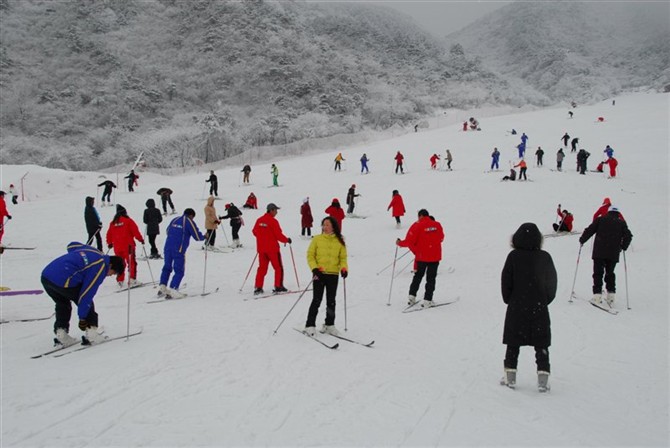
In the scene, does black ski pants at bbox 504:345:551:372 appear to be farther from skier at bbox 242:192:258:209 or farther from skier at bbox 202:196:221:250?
skier at bbox 242:192:258:209

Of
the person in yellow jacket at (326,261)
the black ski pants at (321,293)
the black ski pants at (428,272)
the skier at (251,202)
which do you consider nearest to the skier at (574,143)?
the skier at (251,202)

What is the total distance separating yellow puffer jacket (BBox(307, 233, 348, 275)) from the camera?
5723 mm

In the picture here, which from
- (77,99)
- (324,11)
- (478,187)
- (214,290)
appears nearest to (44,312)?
(214,290)

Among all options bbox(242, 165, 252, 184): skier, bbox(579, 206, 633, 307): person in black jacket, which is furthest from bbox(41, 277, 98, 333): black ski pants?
bbox(242, 165, 252, 184): skier

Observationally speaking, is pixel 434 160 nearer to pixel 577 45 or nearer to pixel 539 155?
pixel 539 155

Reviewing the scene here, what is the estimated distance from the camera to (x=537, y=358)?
428 cm

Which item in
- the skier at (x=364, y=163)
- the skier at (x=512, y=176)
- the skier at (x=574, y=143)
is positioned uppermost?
the skier at (x=574, y=143)

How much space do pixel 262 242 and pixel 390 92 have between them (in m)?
67.8

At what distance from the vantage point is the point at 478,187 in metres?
21.2

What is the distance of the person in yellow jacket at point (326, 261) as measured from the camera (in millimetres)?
5723

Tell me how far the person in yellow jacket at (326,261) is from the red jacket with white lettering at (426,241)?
6.25 feet

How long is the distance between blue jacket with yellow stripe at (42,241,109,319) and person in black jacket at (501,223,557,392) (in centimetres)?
454

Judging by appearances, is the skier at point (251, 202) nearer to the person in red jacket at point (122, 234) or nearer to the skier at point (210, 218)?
the skier at point (210, 218)

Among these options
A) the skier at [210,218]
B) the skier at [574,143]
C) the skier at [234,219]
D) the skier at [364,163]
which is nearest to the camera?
the skier at [210,218]
